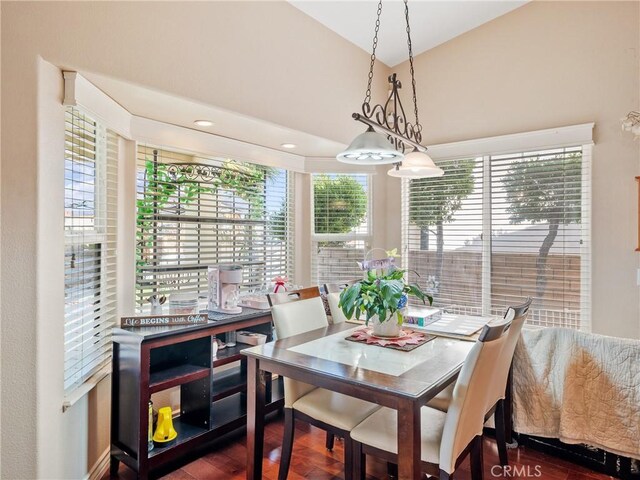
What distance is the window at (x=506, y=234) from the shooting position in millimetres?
3008

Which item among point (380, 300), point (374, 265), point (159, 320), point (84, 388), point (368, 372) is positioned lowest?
point (84, 388)

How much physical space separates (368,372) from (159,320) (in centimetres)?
130

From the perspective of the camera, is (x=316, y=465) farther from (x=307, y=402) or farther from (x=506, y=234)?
(x=506, y=234)

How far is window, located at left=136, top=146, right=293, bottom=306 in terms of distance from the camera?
2.75m

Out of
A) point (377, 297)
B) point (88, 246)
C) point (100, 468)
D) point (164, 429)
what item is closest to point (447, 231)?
point (377, 297)

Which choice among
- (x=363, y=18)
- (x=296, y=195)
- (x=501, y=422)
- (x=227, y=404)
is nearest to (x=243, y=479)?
(x=227, y=404)

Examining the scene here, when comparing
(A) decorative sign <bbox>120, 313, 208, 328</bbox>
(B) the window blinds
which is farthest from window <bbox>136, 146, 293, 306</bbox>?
(B) the window blinds

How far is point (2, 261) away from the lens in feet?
5.49

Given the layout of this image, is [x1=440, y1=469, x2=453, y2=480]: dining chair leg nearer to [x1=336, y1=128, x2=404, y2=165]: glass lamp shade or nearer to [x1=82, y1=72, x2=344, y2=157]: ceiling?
[x1=336, y1=128, x2=404, y2=165]: glass lamp shade

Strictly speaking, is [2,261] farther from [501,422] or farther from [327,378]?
[501,422]

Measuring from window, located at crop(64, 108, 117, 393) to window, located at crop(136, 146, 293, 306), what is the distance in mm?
248

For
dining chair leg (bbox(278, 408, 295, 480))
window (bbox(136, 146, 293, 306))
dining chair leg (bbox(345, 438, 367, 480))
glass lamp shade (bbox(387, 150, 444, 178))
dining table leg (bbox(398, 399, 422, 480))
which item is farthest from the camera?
window (bbox(136, 146, 293, 306))

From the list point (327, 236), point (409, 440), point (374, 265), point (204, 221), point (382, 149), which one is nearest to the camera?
point (409, 440)

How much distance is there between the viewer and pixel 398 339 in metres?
2.22
